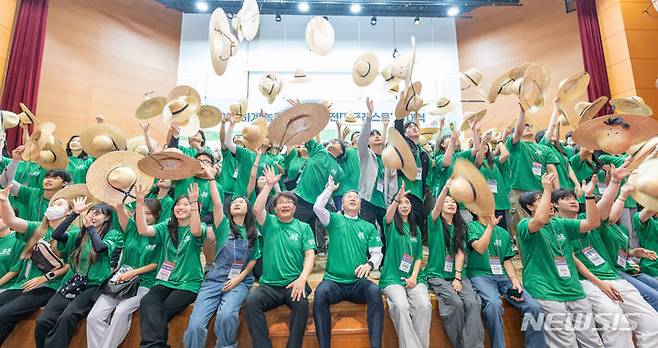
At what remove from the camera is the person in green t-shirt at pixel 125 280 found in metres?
2.31

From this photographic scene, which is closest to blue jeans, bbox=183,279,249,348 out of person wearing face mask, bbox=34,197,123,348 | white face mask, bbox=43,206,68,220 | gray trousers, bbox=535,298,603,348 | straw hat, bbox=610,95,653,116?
person wearing face mask, bbox=34,197,123,348

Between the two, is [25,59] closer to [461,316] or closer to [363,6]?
[363,6]

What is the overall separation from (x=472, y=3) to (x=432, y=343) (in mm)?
7543

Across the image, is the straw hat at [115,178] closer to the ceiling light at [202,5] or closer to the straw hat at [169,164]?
the straw hat at [169,164]

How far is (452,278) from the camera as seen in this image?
8.99ft

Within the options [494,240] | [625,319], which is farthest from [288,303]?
[625,319]

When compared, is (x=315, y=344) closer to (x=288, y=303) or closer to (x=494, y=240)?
(x=288, y=303)

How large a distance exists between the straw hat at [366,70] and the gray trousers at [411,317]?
3.11 metres

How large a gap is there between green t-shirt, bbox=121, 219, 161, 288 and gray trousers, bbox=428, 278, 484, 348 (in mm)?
2223

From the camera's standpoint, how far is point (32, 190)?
349cm

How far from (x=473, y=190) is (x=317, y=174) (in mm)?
1570

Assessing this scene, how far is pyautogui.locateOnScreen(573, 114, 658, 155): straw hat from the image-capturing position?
268 centimetres

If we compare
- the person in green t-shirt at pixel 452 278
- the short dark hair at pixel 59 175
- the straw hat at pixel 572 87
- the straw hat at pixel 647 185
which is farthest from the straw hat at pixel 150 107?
the straw hat at pixel 572 87

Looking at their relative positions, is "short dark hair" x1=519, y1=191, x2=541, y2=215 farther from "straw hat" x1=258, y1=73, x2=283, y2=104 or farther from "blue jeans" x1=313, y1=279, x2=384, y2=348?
"straw hat" x1=258, y1=73, x2=283, y2=104
